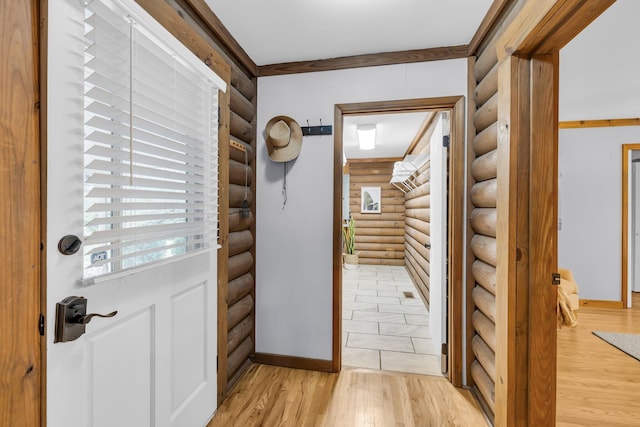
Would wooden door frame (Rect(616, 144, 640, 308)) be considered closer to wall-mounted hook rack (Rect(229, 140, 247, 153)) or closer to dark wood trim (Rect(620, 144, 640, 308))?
dark wood trim (Rect(620, 144, 640, 308))

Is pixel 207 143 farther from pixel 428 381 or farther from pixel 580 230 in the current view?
pixel 580 230

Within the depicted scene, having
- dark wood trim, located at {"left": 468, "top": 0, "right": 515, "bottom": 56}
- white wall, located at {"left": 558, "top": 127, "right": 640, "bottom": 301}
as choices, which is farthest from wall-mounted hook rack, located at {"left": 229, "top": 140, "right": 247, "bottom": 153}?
white wall, located at {"left": 558, "top": 127, "right": 640, "bottom": 301}

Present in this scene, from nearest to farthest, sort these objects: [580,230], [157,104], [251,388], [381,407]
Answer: [157,104]
[381,407]
[251,388]
[580,230]

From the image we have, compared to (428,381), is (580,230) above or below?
above

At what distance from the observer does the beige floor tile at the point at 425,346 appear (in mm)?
2758

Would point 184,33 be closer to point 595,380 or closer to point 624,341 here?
point 595,380

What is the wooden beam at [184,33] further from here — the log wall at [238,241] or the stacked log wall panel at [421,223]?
the stacked log wall panel at [421,223]

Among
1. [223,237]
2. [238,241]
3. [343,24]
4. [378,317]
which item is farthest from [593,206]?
[223,237]

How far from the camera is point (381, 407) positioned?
1.98 m

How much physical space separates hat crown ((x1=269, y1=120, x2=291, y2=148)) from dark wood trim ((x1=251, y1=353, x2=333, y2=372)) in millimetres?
1695

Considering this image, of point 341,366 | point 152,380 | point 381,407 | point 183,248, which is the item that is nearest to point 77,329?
point 152,380

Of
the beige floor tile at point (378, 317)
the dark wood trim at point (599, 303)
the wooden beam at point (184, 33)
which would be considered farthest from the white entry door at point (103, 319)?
the dark wood trim at point (599, 303)

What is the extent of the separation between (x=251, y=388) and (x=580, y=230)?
4.47m

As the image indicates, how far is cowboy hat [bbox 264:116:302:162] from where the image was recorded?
2.37 m
